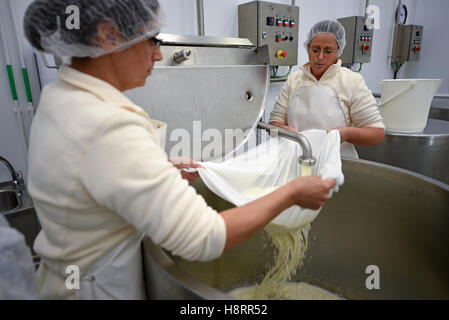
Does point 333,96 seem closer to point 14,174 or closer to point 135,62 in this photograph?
point 135,62

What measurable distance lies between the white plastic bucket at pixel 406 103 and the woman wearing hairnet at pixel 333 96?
24cm

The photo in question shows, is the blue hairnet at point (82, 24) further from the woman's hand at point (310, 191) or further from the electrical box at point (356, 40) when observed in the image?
the electrical box at point (356, 40)

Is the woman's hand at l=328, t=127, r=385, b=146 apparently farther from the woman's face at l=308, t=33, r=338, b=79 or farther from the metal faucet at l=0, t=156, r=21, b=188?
the metal faucet at l=0, t=156, r=21, b=188

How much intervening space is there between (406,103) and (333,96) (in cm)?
48

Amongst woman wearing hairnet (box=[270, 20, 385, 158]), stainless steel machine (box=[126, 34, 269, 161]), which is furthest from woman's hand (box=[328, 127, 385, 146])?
stainless steel machine (box=[126, 34, 269, 161])

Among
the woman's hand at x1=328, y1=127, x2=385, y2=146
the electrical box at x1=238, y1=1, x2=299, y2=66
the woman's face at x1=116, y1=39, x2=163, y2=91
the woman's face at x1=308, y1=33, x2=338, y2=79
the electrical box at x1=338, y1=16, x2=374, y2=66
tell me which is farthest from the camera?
the electrical box at x1=338, y1=16, x2=374, y2=66

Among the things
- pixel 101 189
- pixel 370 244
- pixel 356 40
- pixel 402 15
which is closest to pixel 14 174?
pixel 101 189

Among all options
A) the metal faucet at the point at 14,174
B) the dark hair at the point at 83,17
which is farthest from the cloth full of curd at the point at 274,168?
the metal faucet at the point at 14,174

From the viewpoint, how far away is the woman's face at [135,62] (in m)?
0.63

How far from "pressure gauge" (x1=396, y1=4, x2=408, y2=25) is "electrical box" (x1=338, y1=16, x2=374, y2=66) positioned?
823 millimetres

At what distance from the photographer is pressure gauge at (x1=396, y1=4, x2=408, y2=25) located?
3.62 metres

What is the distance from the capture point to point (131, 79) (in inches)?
25.7

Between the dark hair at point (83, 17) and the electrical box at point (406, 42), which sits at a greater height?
the electrical box at point (406, 42)
